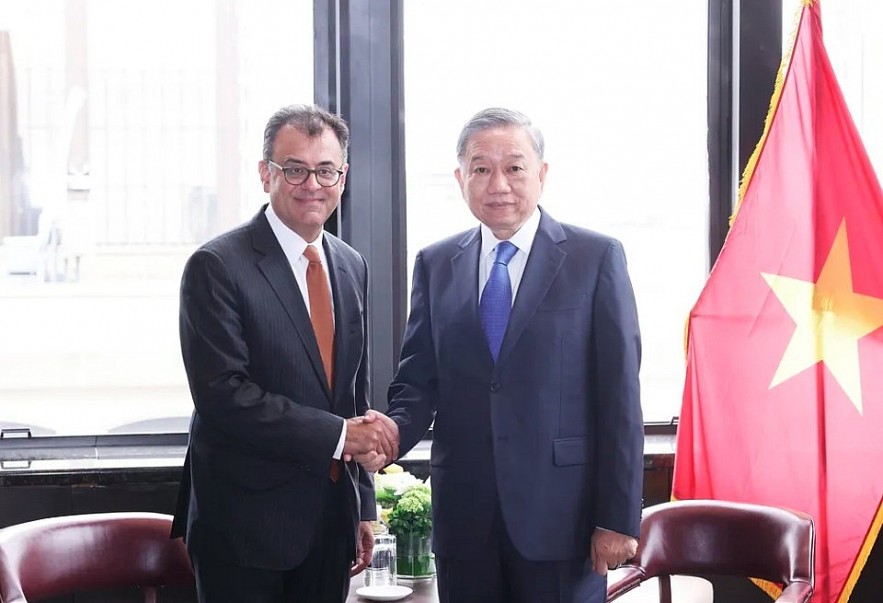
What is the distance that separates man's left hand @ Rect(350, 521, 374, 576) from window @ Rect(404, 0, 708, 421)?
139 centimetres

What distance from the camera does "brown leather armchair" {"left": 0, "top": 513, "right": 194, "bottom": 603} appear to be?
2.58 metres

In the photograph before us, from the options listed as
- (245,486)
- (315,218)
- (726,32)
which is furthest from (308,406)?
(726,32)

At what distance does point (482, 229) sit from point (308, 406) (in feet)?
1.78

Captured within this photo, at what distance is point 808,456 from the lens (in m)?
3.20

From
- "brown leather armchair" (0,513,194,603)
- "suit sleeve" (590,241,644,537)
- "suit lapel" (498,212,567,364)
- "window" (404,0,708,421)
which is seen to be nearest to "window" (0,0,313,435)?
"window" (404,0,708,421)

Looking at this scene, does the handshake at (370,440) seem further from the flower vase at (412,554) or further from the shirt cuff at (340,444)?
the flower vase at (412,554)

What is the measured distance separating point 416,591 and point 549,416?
0.59 metres

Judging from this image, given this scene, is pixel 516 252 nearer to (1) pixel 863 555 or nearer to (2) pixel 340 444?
(2) pixel 340 444

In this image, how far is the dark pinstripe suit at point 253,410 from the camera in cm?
221

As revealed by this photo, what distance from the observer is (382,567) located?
2436mm

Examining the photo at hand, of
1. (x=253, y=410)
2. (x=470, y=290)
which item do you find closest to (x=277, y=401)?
(x=253, y=410)

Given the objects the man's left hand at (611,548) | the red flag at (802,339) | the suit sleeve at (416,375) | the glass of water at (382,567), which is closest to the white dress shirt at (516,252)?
the suit sleeve at (416,375)

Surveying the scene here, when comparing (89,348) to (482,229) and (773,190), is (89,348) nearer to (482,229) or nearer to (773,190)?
(482,229)

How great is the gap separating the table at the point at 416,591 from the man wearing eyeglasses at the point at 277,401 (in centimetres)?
10
